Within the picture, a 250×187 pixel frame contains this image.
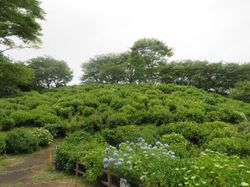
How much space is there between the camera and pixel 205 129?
1144cm

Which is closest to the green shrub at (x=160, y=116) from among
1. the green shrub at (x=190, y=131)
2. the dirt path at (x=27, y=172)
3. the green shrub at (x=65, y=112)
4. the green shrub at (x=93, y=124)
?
the green shrub at (x=190, y=131)

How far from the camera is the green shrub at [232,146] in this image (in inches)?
337

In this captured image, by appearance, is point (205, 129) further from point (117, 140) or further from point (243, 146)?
point (117, 140)

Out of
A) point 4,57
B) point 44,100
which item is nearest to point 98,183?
point 4,57

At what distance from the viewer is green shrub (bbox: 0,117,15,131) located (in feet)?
48.1

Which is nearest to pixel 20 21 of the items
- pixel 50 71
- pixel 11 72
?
pixel 11 72

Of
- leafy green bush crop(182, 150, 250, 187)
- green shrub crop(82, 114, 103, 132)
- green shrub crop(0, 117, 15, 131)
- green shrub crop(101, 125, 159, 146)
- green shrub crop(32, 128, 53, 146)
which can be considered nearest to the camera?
leafy green bush crop(182, 150, 250, 187)

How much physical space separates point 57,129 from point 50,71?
2038cm

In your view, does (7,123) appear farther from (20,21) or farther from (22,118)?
(20,21)

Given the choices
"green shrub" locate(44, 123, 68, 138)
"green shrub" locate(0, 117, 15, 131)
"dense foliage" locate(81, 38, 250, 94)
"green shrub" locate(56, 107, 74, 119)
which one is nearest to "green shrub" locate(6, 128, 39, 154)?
"green shrub" locate(44, 123, 68, 138)

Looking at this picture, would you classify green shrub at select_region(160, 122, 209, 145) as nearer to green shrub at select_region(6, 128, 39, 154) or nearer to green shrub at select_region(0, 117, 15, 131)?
green shrub at select_region(6, 128, 39, 154)

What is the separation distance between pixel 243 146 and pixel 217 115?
6.56m

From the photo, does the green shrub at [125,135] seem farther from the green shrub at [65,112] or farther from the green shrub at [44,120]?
the green shrub at [65,112]

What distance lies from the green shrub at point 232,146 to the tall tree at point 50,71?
92.9 ft
